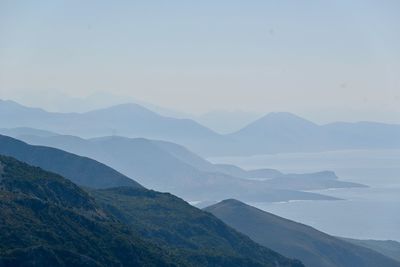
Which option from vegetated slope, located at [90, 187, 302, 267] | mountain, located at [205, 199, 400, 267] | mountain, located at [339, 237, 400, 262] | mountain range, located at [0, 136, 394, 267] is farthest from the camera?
mountain, located at [339, 237, 400, 262]

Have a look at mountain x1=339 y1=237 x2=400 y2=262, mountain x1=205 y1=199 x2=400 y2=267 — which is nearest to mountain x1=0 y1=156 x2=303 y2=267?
mountain x1=205 y1=199 x2=400 y2=267

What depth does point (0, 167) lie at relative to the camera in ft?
211

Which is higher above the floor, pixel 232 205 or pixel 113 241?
pixel 232 205

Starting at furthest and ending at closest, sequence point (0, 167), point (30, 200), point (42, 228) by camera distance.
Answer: point (0, 167) < point (30, 200) < point (42, 228)

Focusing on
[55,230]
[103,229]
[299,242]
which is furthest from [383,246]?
[55,230]

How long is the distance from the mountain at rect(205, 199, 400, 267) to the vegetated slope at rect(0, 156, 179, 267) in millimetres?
40499

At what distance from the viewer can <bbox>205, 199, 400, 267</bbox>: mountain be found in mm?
103775

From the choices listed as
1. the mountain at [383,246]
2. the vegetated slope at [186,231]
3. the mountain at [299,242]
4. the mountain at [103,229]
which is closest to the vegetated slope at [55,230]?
the mountain at [103,229]

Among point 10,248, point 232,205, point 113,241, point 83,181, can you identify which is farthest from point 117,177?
point 10,248

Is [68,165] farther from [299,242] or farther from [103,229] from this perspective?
[103,229]

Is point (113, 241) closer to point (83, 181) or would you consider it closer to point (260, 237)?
point (260, 237)

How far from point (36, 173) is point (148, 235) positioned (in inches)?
473

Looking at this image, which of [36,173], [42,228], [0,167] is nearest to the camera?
[42,228]

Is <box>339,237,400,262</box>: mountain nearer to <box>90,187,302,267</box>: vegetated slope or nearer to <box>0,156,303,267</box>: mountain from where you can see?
<box>90,187,302,267</box>: vegetated slope
